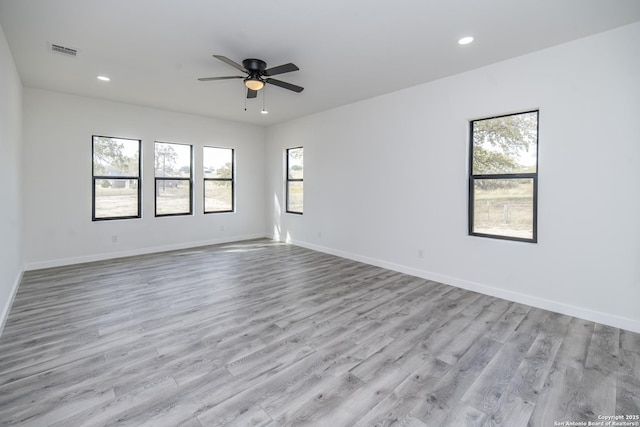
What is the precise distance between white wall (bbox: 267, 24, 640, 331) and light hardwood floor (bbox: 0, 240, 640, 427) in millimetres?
415

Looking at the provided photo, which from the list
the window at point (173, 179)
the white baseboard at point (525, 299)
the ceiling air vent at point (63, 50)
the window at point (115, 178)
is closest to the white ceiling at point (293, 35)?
the ceiling air vent at point (63, 50)

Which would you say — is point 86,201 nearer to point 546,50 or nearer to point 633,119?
point 546,50

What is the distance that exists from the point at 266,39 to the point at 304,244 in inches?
173

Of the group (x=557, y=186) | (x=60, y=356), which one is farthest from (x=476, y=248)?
(x=60, y=356)

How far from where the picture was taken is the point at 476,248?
3928 mm

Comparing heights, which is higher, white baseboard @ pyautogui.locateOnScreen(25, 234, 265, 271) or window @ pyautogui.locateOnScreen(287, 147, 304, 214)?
window @ pyautogui.locateOnScreen(287, 147, 304, 214)

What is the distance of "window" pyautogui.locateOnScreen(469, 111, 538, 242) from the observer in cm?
350

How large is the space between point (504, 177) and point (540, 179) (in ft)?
1.26

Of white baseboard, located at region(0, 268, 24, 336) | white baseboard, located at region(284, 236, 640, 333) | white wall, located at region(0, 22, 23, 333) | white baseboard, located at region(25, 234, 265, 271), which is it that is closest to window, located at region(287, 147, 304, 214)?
white baseboard, located at region(25, 234, 265, 271)

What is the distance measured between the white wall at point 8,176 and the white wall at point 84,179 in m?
0.74

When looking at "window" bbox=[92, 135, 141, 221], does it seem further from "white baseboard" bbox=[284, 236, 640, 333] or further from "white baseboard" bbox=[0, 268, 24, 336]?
"white baseboard" bbox=[284, 236, 640, 333]

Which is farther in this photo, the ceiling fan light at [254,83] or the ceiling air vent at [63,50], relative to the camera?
the ceiling fan light at [254,83]

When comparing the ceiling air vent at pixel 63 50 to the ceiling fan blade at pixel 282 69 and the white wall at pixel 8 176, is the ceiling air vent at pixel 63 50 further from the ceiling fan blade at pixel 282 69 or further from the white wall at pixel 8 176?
the ceiling fan blade at pixel 282 69

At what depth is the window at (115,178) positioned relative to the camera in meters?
5.45
